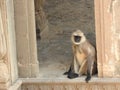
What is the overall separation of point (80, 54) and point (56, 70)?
0.62 metres

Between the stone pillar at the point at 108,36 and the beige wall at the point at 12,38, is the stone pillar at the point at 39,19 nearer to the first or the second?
the beige wall at the point at 12,38

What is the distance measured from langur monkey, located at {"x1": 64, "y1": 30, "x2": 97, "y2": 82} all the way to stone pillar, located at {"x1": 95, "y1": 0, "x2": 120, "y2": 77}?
0.17m

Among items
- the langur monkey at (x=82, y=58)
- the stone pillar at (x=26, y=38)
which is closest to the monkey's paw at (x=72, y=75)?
the langur monkey at (x=82, y=58)

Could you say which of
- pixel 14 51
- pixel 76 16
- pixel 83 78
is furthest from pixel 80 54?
pixel 76 16

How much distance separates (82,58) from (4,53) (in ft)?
4.65

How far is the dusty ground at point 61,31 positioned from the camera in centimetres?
910

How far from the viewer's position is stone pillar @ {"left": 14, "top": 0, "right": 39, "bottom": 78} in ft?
26.8

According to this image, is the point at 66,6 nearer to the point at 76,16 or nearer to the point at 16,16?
the point at 76,16

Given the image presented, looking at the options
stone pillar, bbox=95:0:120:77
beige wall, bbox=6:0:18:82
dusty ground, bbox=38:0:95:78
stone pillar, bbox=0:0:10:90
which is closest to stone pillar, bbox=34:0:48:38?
dusty ground, bbox=38:0:95:78

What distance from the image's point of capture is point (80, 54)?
333 inches

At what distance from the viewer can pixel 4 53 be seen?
7766 millimetres

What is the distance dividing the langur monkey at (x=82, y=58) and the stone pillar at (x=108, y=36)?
17 cm

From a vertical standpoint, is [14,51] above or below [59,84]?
above

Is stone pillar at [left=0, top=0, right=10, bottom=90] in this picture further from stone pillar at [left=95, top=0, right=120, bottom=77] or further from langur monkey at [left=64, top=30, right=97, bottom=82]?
stone pillar at [left=95, top=0, right=120, bottom=77]
